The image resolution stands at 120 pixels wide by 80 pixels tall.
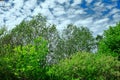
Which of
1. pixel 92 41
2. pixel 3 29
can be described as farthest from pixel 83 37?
pixel 3 29

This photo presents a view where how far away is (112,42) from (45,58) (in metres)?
15.6

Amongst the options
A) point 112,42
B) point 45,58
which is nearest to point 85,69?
point 45,58

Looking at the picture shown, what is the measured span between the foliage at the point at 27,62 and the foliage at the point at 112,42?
54.3ft

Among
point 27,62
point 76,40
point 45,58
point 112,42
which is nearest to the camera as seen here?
point 27,62

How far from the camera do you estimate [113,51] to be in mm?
42812

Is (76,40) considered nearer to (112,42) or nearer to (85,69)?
(112,42)

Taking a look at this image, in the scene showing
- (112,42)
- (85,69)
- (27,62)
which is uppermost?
(112,42)

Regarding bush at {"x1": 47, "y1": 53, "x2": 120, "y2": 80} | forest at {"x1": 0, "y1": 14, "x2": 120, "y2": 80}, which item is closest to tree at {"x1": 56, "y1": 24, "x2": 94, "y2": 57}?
forest at {"x1": 0, "y1": 14, "x2": 120, "y2": 80}

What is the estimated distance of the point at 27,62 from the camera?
26.9m

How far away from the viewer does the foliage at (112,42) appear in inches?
1688

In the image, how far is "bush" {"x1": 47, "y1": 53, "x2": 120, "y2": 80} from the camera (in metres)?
30.8

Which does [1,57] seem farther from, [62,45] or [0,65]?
[62,45]

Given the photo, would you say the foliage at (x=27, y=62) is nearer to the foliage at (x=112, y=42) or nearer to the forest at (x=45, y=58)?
the forest at (x=45, y=58)

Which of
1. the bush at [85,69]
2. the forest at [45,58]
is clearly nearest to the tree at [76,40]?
the forest at [45,58]
